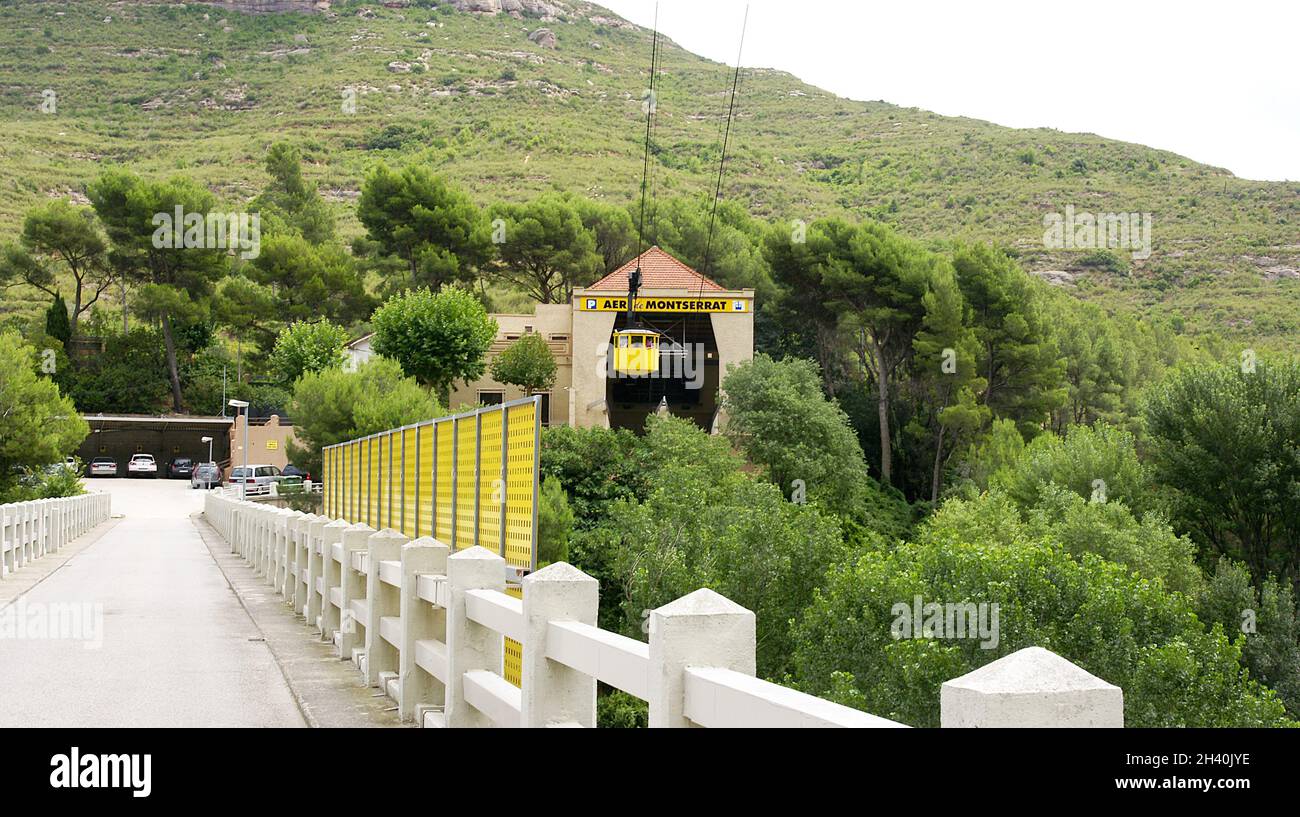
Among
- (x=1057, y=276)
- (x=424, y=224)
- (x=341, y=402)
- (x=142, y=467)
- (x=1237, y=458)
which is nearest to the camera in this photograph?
(x=1237, y=458)

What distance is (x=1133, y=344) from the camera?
79375mm

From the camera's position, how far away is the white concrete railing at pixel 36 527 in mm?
19956

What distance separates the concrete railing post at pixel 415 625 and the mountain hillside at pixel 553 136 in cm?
8111

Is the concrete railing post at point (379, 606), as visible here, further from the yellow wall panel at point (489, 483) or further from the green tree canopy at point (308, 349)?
the green tree canopy at point (308, 349)

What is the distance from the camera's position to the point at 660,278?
63344 mm

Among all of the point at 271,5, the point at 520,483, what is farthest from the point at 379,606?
the point at 271,5

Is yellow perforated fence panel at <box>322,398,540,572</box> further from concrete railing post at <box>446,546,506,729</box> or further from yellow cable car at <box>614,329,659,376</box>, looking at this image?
yellow cable car at <box>614,329,659,376</box>

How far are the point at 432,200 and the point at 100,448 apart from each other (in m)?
23.0

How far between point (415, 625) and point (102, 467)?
229 ft

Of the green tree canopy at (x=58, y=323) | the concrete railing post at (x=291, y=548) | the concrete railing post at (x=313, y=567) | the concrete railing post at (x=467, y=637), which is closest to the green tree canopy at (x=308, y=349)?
the green tree canopy at (x=58, y=323)

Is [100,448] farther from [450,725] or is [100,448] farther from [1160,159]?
[1160,159]

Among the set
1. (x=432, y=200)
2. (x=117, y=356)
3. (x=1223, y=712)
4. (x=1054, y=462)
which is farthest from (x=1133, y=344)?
(x=117, y=356)

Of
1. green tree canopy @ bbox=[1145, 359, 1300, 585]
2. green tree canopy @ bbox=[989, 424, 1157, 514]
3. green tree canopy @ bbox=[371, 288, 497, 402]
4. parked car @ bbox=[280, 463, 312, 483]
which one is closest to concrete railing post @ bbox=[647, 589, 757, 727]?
green tree canopy @ bbox=[1145, 359, 1300, 585]

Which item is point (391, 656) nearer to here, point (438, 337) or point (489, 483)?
point (489, 483)
